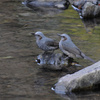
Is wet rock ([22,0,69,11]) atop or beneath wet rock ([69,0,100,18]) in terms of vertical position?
beneath

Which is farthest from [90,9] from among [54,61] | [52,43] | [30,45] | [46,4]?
[54,61]

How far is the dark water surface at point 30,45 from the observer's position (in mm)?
7188

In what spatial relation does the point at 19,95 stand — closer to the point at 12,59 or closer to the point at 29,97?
the point at 29,97

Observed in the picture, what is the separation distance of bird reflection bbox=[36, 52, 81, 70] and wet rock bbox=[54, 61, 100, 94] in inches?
68.7

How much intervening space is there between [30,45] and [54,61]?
165cm

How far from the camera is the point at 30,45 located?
1045 centimetres

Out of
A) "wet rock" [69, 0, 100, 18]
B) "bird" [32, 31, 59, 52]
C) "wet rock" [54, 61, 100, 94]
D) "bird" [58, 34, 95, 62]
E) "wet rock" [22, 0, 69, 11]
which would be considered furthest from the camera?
"wet rock" [22, 0, 69, 11]

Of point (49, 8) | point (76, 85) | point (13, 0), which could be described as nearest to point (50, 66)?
point (76, 85)

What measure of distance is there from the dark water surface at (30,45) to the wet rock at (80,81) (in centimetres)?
16

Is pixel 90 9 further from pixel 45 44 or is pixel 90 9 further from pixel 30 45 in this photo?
pixel 45 44

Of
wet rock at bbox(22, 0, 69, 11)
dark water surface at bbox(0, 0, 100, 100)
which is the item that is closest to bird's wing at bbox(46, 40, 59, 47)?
dark water surface at bbox(0, 0, 100, 100)

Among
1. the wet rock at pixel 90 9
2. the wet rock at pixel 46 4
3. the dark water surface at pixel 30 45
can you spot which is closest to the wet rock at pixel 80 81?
the dark water surface at pixel 30 45

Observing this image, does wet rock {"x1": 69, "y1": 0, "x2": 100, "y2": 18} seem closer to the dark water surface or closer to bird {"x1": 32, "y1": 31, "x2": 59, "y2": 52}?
the dark water surface

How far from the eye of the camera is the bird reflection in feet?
29.2
